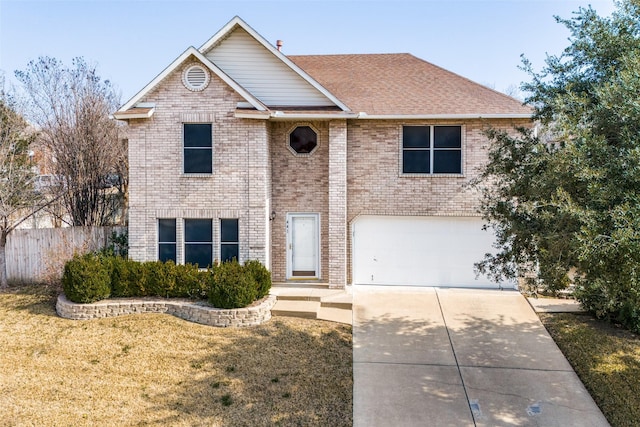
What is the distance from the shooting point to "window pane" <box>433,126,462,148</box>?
45.9 feet

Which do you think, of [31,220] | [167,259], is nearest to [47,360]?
[167,259]

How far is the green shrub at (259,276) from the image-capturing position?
11852mm

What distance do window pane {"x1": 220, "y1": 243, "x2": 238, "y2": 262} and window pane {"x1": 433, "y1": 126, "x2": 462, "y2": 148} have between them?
6.92 m

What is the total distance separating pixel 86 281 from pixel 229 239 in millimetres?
3910

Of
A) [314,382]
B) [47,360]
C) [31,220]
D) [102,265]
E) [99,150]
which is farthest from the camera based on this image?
[31,220]

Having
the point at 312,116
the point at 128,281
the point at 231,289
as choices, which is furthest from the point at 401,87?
the point at 128,281

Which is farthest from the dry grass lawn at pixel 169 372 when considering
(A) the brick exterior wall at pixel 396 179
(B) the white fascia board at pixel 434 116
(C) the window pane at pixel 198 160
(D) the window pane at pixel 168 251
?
(B) the white fascia board at pixel 434 116

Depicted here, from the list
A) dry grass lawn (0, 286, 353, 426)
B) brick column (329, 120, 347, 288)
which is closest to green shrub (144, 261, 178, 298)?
dry grass lawn (0, 286, 353, 426)

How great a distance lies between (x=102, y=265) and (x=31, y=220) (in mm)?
6784

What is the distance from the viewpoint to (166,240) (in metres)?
13.4

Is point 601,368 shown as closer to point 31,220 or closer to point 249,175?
point 249,175

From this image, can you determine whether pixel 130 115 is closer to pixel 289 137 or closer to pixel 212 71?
pixel 212 71

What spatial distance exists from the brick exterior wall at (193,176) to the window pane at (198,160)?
199mm

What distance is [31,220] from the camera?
16.6 meters
